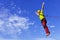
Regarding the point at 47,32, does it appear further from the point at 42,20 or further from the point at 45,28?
the point at 42,20

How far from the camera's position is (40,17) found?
30.5 metres

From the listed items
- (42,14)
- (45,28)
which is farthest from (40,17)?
(45,28)

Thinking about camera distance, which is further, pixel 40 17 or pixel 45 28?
pixel 40 17

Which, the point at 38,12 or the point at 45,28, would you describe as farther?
the point at 38,12

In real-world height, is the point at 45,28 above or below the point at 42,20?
below

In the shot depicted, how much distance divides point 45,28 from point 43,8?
367 cm

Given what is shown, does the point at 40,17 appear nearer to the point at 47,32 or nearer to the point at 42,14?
the point at 42,14

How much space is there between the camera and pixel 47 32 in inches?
1108

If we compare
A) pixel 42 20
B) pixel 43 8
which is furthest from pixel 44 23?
pixel 43 8

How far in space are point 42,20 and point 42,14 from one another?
1119 millimetres

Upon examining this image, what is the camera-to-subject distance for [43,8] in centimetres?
2922

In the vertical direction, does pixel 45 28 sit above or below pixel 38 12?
below

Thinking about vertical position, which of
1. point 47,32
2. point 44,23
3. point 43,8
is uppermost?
point 43,8

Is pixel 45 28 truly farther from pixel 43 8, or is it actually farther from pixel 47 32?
pixel 43 8
